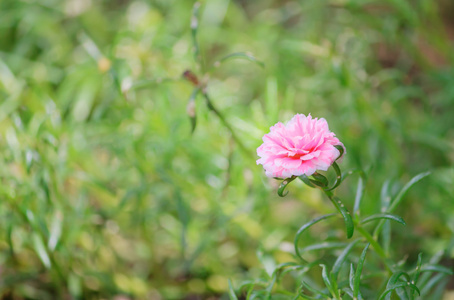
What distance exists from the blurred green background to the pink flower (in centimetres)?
40

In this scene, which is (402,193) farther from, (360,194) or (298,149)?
(298,149)

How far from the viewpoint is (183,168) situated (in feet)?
4.65

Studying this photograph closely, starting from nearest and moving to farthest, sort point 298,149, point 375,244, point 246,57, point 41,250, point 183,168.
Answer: point 298,149 → point 375,244 → point 246,57 → point 41,250 → point 183,168

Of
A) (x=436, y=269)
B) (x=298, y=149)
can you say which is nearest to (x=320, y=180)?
(x=298, y=149)

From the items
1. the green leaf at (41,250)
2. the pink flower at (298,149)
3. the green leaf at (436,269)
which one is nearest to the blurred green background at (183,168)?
the green leaf at (41,250)

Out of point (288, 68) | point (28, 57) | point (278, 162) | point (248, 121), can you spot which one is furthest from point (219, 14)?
point (278, 162)

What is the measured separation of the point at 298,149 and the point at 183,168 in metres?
0.83

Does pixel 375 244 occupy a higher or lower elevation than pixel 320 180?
lower

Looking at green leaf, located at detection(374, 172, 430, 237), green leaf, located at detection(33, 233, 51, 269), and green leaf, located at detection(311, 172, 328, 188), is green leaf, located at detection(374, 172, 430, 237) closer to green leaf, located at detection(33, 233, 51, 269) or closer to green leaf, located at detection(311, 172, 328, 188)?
green leaf, located at detection(311, 172, 328, 188)

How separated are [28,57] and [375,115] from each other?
1.60 meters

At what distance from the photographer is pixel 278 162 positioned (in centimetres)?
62

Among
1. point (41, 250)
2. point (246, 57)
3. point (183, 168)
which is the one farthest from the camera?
point (183, 168)

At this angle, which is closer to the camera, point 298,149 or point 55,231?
point 298,149

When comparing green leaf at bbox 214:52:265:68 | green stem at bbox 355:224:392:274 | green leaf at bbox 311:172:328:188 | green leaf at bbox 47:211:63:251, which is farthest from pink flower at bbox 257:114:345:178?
green leaf at bbox 47:211:63:251
